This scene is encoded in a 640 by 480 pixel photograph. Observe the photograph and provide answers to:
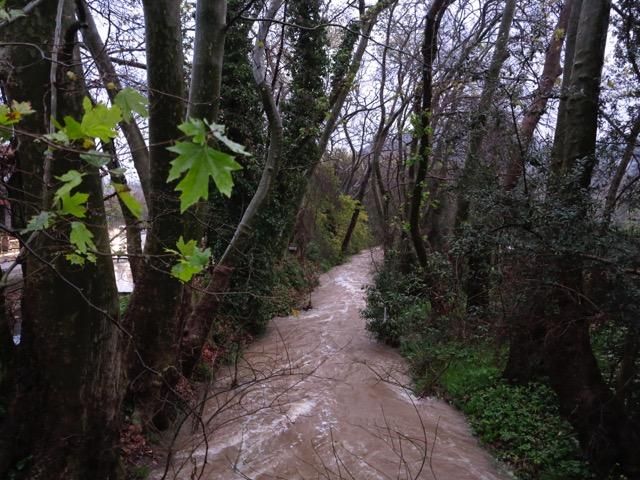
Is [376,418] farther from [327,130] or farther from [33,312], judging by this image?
[327,130]

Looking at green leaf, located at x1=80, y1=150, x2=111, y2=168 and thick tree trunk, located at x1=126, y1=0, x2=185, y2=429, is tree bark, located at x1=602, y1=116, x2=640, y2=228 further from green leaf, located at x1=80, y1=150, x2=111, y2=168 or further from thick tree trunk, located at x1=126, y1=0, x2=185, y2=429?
green leaf, located at x1=80, y1=150, x2=111, y2=168

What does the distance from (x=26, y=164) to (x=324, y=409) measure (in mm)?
4913

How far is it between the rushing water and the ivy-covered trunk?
898 mm

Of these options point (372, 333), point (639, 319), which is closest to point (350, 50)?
point (372, 333)

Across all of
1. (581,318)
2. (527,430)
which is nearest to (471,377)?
(527,430)

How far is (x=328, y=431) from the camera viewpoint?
18.9ft

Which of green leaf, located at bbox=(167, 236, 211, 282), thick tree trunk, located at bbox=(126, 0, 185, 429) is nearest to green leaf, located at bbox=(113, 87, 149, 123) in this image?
green leaf, located at bbox=(167, 236, 211, 282)

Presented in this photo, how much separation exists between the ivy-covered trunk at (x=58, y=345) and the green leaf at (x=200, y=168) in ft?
8.44

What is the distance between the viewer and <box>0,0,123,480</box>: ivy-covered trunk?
10.6ft

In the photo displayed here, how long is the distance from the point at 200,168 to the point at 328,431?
216 inches

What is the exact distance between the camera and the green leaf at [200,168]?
3.31 ft

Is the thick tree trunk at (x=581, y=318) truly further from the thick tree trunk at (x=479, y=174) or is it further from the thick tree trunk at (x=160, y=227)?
the thick tree trunk at (x=160, y=227)

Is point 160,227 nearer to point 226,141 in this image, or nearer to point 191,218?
point 191,218

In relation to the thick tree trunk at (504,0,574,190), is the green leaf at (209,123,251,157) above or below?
below
